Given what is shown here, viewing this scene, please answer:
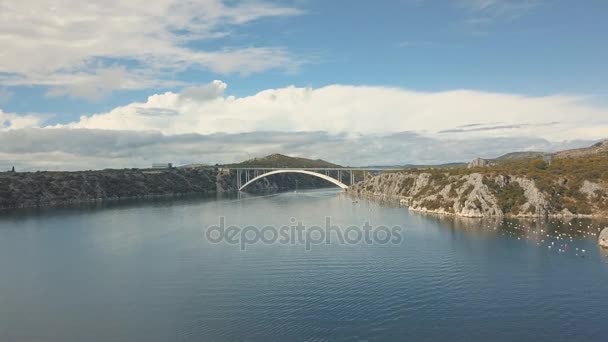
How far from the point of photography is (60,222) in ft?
262

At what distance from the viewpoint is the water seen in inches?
1043

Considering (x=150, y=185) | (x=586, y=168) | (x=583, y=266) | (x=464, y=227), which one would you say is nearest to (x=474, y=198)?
(x=464, y=227)

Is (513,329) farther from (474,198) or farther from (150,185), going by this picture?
(150,185)

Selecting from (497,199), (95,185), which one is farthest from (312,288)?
(95,185)

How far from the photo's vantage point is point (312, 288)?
33.6m

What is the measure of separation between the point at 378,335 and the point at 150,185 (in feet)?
461

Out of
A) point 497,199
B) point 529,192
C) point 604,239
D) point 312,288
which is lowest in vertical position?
point 312,288

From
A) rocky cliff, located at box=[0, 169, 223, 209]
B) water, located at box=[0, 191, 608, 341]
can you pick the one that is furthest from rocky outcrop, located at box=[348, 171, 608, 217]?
rocky cliff, located at box=[0, 169, 223, 209]

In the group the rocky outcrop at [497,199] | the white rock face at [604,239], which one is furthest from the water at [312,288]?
the rocky outcrop at [497,199]

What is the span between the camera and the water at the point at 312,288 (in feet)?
86.9

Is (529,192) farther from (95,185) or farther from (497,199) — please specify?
(95,185)

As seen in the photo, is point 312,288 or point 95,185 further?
point 95,185

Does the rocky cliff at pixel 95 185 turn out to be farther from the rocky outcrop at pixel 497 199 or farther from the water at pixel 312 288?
the rocky outcrop at pixel 497 199

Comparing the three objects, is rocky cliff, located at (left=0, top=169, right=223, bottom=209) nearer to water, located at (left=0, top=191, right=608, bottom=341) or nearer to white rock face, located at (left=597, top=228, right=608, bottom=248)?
water, located at (left=0, top=191, right=608, bottom=341)
